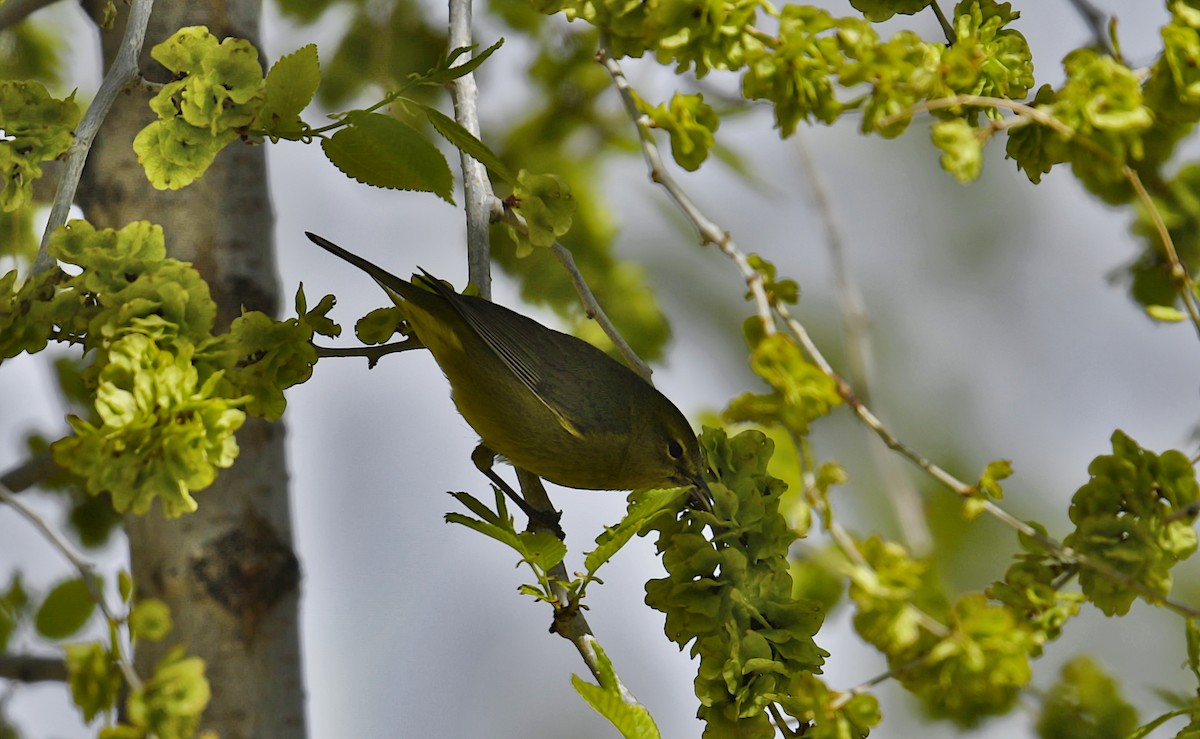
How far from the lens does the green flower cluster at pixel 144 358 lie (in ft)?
2.72

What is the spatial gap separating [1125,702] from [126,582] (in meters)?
1.33

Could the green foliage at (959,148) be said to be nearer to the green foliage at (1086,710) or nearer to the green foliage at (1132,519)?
the green foliage at (1132,519)

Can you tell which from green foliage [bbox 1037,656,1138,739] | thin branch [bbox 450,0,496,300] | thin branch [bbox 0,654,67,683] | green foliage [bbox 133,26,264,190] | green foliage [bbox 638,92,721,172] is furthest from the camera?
thin branch [bbox 0,654,67,683]

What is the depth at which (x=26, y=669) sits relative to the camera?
1.59 m

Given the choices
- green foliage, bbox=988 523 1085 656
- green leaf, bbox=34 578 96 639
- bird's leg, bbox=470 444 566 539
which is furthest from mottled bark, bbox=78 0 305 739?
green foliage, bbox=988 523 1085 656

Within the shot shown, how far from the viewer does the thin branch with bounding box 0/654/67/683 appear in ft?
5.20

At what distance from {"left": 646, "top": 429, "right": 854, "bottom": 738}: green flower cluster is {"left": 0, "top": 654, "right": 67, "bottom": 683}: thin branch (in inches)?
39.8

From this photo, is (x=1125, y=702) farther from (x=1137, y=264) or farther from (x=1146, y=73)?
(x=1146, y=73)

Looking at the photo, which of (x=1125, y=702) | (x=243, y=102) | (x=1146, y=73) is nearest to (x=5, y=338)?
(x=243, y=102)

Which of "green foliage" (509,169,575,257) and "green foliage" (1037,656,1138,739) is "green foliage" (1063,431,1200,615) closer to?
"green foliage" (1037,656,1138,739)

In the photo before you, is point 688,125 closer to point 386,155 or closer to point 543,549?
point 386,155

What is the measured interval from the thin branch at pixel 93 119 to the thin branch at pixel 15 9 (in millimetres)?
610

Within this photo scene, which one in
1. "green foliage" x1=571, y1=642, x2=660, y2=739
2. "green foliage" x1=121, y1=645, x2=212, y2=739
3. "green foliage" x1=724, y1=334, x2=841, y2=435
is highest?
"green foliage" x1=724, y1=334, x2=841, y2=435

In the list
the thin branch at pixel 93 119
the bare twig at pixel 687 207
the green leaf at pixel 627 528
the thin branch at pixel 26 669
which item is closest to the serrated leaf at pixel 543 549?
the green leaf at pixel 627 528
